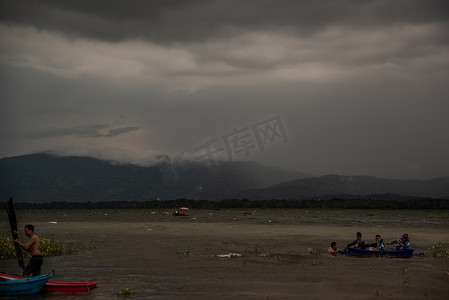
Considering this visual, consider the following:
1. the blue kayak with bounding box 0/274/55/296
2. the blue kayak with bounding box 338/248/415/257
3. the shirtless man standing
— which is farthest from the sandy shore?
the shirtless man standing

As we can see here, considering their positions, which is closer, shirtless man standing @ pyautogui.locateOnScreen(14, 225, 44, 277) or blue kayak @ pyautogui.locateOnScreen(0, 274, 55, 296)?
blue kayak @ pyautogui.locateOnScreen(0, 274, 55, 296)

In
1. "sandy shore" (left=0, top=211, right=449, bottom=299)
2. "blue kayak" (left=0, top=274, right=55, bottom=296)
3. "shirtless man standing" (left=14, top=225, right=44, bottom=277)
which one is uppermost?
"shirtless man standing" (left=14, top=225, right=44, bottom=277)

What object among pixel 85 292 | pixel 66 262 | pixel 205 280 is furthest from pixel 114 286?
pixel 66 262

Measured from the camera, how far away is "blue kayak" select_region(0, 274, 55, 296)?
2055cm

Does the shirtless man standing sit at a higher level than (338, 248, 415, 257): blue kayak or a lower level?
higher

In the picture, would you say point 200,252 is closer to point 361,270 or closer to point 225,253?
point 225,253

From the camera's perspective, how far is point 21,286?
2064 centimetres

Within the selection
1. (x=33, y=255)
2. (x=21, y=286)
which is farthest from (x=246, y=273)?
(x=21, y=286)

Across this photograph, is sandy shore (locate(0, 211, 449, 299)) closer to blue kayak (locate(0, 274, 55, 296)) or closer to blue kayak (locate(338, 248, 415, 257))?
blue kayak (locate(338, 248, 415, 257))

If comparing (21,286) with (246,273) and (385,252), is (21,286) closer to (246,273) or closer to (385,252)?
(246,273)

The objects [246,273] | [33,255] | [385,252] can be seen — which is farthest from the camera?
[385,252]

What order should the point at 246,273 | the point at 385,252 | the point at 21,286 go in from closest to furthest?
1. the point at 21,286
2. the point at 246,273
3. the point at 385,252

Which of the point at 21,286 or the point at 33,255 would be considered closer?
the point at 21,286

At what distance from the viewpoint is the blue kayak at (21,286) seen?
20545 mm
